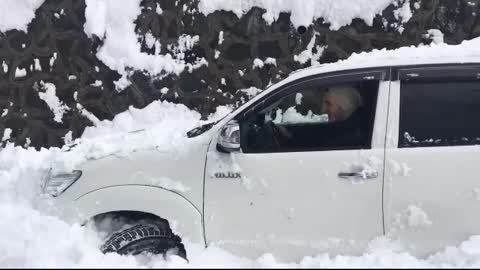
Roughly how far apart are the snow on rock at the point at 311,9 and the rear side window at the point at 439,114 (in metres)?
3.93

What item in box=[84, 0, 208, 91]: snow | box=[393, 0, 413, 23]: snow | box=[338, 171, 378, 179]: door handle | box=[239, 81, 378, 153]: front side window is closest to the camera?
box=[338, 171, 378, 179]: door handle

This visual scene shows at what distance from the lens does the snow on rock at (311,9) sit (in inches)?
305

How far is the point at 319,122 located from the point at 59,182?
6.69ft

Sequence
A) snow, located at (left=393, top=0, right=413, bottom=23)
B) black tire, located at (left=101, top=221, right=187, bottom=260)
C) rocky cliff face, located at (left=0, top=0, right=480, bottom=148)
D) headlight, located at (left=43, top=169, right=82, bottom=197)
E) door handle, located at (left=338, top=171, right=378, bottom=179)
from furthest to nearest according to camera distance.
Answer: rocky cliff face, located at (left=0, top=0, right=480, bottom=148), snow, located at (left=393, top=0, right=413, bottom=23), headlight, located at (left=43, top=169, right=82, bottom=197), black tire, located at (left=101, top=221, right=187, bottom=260), door handle, located at (left=338, top=171, right=378, bottom=179)

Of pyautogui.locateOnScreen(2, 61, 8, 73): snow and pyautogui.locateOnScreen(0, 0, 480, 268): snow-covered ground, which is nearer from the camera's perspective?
pyautogui.locateOnScreen(0, 0, 480, 268): snow-covered ground

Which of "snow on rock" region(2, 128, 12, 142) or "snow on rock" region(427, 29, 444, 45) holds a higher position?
"snow on rock" region(427, 29, 444, 45)

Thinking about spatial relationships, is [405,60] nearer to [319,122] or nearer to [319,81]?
[319,81]

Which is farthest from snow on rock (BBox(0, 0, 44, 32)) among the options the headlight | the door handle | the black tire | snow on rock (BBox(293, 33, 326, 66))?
the door handle

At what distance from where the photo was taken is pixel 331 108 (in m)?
4.16

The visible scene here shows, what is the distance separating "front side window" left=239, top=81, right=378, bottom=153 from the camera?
159 inches

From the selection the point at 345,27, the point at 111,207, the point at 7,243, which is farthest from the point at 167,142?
the point at 345,27

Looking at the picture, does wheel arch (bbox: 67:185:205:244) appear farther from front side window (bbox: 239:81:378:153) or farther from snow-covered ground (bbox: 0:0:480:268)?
front side window (bbox: 239:81:378:153)

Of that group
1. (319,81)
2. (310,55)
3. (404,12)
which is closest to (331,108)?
(319,81)

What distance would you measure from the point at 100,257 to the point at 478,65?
2.99m
